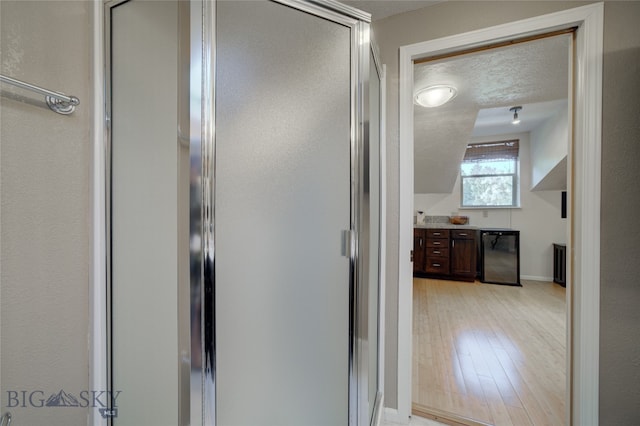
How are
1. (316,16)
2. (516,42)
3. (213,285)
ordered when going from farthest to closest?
(516,42)
(316,16)
(213,285)

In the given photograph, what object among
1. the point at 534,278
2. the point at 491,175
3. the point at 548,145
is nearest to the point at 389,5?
the point at 548,145

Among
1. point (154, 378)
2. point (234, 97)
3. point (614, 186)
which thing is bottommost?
point (154, 378)

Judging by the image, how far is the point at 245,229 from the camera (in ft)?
2.75

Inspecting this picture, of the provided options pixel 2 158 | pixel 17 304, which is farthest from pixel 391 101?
pixel 17 304

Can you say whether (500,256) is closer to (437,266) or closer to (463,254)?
(463,254)

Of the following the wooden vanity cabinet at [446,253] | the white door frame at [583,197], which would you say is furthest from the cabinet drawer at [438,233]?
the white door frame at [583,197]

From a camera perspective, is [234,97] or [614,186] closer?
[234,97]

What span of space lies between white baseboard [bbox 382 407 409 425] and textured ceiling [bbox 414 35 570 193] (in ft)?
6.70

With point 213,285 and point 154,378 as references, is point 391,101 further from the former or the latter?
point 154,378

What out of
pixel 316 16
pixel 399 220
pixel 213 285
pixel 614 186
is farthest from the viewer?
pixel 399 220

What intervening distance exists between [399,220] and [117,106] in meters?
1.39

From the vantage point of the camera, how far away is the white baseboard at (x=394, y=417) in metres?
1.45

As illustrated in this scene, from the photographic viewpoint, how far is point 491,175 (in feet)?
15.7

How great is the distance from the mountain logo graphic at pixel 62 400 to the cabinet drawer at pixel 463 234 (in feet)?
15.7
